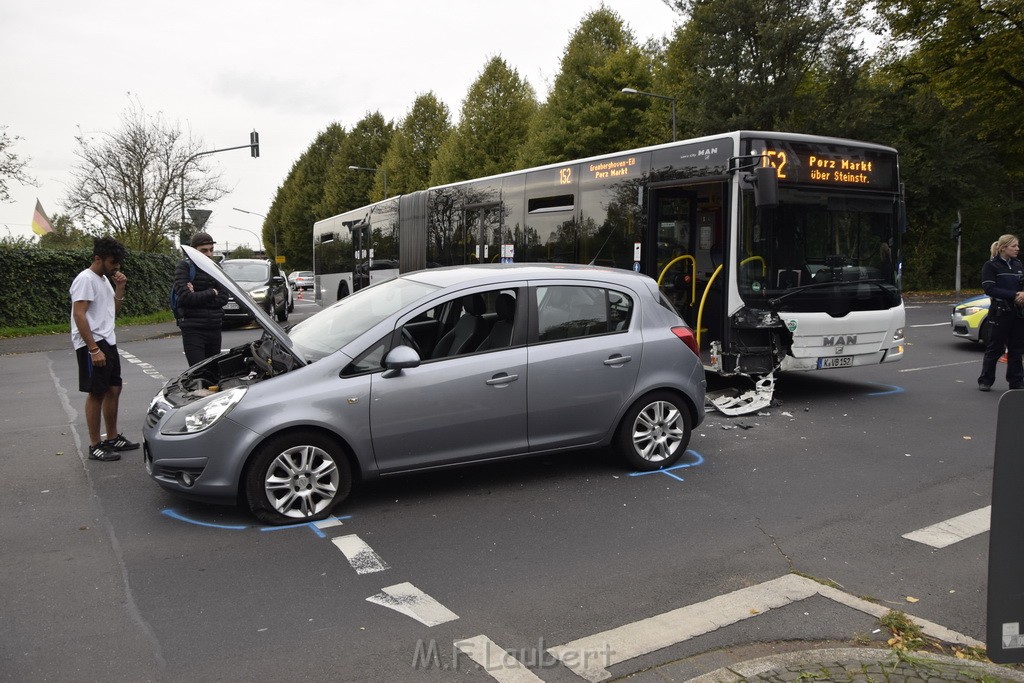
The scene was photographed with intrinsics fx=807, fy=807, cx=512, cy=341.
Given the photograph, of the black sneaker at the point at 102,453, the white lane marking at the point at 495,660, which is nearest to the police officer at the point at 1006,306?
the white lane marking at the point at 495,660

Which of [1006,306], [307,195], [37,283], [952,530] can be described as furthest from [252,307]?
[307,195]

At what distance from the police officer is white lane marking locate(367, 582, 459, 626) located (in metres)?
8.14

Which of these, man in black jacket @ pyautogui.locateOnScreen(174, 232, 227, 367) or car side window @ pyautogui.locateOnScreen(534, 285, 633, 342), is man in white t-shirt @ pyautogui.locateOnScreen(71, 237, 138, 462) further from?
car side window @ pyautogui.locateOnScreen(534, 285, 633, 342)

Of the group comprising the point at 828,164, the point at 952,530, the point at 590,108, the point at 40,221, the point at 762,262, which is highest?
the point at 590,108

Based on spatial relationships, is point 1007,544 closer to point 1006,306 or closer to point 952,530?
point 952,530

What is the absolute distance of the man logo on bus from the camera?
355 inches

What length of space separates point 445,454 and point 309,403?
39.3 inches

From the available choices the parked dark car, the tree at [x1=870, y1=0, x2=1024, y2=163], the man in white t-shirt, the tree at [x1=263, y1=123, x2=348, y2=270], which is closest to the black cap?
the man in white t-shirt

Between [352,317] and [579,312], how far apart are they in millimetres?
1709

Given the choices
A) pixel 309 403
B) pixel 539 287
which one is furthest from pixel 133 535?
pixel 539 287

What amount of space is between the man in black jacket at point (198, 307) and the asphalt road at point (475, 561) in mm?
1363

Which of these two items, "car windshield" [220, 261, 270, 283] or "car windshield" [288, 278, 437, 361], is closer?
"car windshield" [288, 278, 437, 361]

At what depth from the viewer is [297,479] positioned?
512 cm

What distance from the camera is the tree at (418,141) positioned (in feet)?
186
